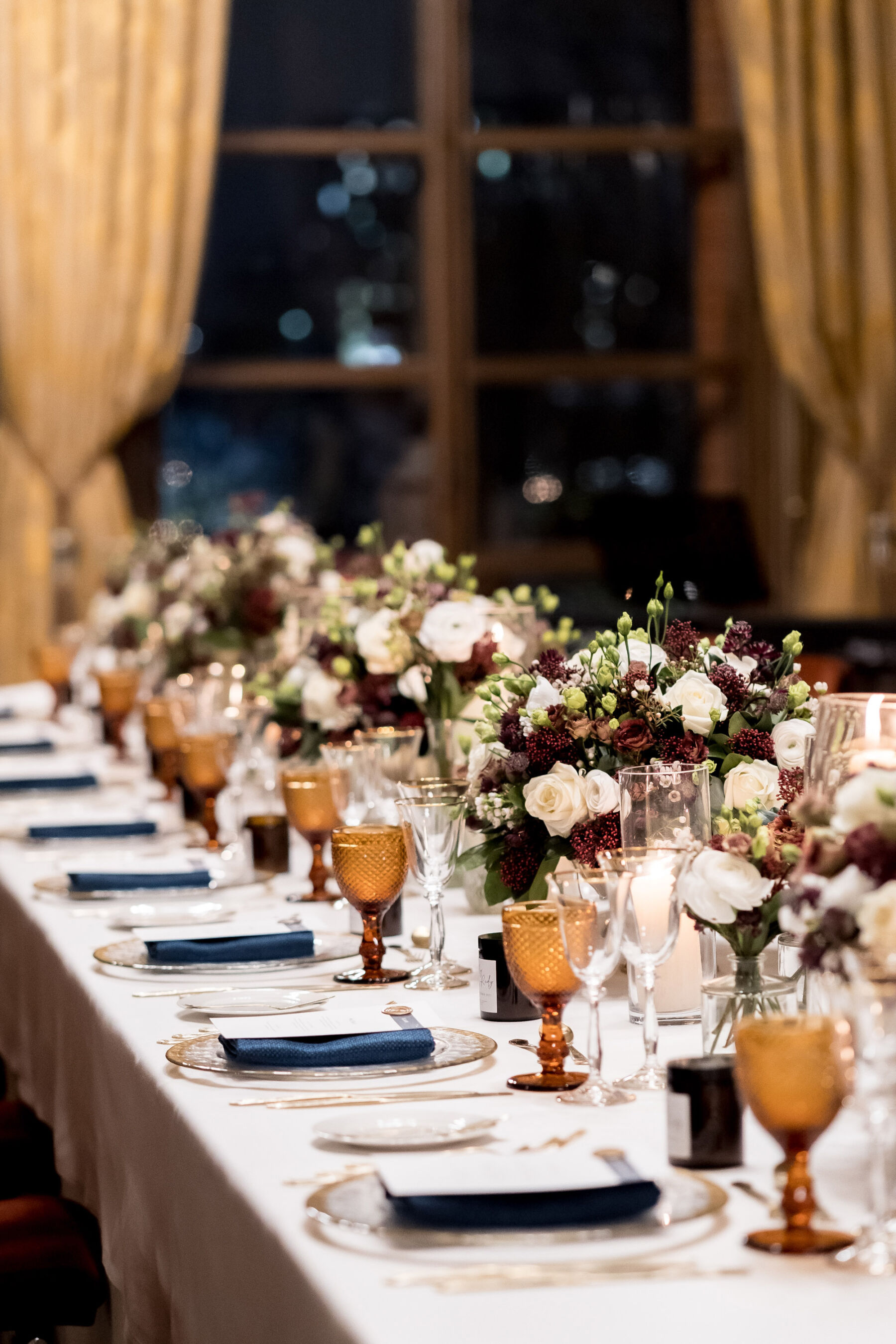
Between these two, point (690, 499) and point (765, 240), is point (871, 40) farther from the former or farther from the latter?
point (690, 499)

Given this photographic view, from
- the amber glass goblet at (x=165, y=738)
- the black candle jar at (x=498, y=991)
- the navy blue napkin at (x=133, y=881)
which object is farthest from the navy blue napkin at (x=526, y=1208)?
the amber glass goblet at (x=165, y=738)

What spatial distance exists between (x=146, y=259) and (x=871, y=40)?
2978 millimetres

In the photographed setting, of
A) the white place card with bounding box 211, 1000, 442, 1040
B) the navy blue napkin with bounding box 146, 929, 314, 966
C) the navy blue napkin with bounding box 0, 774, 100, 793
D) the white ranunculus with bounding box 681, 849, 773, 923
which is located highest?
the white ranunculus with bounding box 681, 849, 773, 923

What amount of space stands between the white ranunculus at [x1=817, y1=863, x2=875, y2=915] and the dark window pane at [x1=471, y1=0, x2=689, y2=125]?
6.87m

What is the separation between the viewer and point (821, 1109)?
110 centimetres

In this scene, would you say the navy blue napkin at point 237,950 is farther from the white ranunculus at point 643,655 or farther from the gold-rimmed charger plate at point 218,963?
the white ranunculus at point 643,655

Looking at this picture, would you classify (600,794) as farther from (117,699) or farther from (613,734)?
(117,699)

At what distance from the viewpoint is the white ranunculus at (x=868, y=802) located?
3.73 ft

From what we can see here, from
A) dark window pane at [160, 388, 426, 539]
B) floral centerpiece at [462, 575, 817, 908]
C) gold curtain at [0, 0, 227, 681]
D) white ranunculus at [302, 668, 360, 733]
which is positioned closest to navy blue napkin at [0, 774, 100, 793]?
white ranunculus at [302, 668, 360, 733]

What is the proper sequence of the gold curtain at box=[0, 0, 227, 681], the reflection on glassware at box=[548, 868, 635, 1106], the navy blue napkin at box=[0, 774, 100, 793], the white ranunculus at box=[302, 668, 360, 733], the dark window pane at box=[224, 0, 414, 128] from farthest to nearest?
1. the dark window pane at box=[224, 0, 414, 128]
2. the gold curtain at box=[0, 0, 227, 681]
3. the navy blue napkin at box=[0, 774, 100, 793]
4. the white ranunculus at box=[302, 668, 360, 733]
5. the reflection on glassware at box=[548, 868, 635, 1106]

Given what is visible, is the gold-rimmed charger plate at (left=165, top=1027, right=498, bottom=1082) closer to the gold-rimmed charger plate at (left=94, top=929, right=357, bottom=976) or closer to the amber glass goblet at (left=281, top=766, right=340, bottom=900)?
the gold-rimmed charger plate at (left=94, top=929, right=357, bottom=976)

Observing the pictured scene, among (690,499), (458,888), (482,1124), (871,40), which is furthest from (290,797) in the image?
(871,40)

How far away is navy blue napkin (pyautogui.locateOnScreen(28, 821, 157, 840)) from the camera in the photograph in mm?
2941

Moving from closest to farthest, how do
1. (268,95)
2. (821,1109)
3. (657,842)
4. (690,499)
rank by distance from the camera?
(821,1109) → (657,842) → (690,499) → (268,95)
